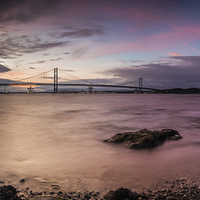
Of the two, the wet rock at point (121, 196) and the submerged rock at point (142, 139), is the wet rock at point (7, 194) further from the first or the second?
the submerged rock at point (142, 139)

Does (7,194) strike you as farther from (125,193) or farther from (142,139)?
(142,139)

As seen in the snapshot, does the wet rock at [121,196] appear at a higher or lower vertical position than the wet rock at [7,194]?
lower

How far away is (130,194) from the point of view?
9.12 feet

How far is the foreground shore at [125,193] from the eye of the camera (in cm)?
270

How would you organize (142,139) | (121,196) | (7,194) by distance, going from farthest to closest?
1. (142,139)
2. (121,196)
3. (7,194)

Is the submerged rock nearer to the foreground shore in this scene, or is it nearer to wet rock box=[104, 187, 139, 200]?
the foreground shore

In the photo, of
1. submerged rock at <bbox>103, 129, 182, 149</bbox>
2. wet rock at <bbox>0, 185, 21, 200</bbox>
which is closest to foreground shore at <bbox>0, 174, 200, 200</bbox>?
wet rock at <bbox>0, 185, 21, 200</bbox>

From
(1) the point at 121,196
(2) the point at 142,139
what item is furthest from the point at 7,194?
(2) the point at 142,139

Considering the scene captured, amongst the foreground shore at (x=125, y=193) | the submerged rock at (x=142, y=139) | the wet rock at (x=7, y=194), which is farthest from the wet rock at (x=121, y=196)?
the submerged rock at (x=142, y=139)

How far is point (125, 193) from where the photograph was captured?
2734 mm

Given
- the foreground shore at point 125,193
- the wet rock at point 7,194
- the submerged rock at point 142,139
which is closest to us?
the wet rock at point 7,194

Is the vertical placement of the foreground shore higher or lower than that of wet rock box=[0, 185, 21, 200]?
A: lower

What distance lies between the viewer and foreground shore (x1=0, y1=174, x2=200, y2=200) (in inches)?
106

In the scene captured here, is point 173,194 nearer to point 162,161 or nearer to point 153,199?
point 153,199
